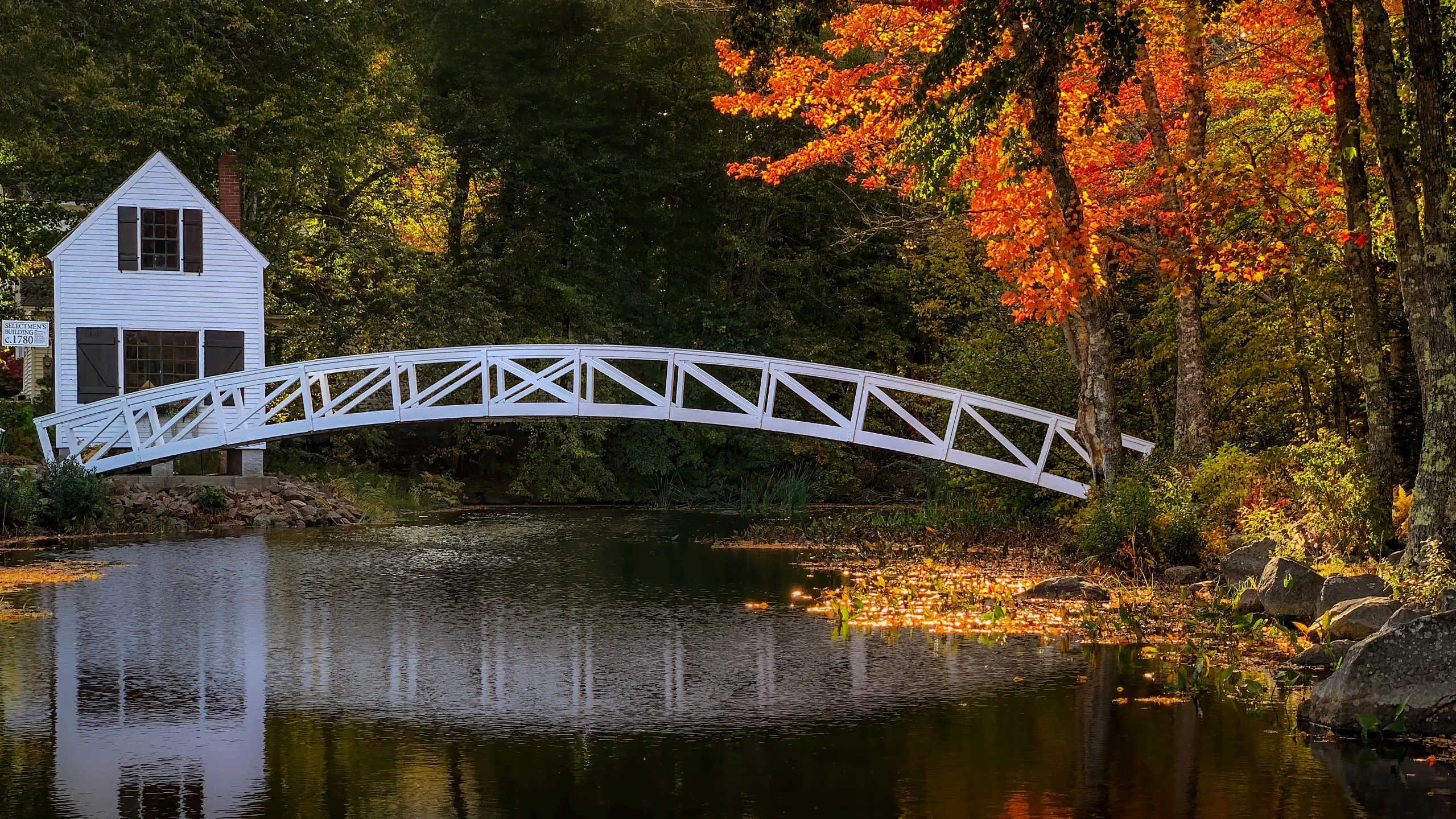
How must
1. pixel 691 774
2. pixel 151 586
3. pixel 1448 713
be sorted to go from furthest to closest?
pixel 151 586
pixel 1448 713
pixel 691 774

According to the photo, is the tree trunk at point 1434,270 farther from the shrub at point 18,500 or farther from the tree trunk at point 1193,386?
the shrub at point 18,500

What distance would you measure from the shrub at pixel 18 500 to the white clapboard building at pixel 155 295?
3.96 m

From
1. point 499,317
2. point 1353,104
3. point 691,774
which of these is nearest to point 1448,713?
point 691,774

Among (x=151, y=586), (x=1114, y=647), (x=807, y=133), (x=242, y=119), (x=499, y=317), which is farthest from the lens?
(x=807, y=133)

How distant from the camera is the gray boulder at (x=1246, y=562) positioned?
44.5 feet

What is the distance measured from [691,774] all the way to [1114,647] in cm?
508

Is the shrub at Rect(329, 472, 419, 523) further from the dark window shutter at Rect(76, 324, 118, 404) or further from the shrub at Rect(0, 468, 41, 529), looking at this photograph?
the shrub at Rect(0, 468, 41, 529)

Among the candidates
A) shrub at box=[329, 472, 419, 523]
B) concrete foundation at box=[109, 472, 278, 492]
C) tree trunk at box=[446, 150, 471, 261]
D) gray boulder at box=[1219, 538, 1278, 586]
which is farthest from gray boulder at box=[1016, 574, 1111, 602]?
tree trunk at box=[446, 150, 471, 261]

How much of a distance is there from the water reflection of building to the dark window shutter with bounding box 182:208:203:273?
10.8 metres

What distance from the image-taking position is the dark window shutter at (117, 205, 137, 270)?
25.0 meters

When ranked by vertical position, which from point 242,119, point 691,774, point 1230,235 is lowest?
point 691,774

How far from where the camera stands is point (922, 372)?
112 feet

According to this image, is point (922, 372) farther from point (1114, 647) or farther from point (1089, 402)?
point (1114, 647)

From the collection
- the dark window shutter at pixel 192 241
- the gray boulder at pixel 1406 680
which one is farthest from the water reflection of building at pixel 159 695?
the dark window shutter at pixel 192 241
